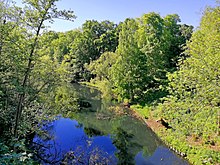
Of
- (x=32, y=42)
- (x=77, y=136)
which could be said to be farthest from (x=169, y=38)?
(x=32, y=42)

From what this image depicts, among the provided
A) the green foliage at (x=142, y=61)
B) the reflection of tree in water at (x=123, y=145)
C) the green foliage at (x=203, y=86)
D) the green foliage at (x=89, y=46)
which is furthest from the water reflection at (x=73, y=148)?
the green foliage at (x=89, y=46)

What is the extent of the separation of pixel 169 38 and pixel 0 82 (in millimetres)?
34929

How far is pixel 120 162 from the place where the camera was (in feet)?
50.0

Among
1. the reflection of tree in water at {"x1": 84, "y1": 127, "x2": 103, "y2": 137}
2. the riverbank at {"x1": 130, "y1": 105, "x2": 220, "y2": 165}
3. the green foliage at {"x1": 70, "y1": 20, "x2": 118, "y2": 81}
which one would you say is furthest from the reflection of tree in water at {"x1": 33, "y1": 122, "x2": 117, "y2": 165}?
the green foliage at {"x1": 70, "y1": 20, "x2": 118, "y2": 81}

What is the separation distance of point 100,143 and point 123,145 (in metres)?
1.92

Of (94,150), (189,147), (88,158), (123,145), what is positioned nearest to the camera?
(88,158)

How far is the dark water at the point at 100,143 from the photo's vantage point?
15.3 m

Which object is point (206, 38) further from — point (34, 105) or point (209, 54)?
point (34, 105)

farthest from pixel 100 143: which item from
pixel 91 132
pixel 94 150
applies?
pixel 91 132

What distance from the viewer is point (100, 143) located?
18.9 metres

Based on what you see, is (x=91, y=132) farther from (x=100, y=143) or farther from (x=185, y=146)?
(x=185, y=146)

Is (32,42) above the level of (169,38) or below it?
below

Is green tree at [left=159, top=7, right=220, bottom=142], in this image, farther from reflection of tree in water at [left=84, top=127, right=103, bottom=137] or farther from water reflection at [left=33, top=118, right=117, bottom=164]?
reflection of tree in water at [left=84, top=127, right=103, bottom=137]

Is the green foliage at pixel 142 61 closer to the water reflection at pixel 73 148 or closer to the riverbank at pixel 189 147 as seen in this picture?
the riverbank at pixel 189 147
